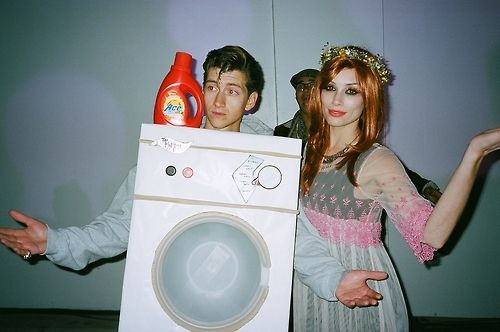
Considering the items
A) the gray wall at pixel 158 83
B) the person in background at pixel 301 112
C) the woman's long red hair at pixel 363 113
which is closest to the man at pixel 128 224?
the woman's long red hair at pixel 363 113

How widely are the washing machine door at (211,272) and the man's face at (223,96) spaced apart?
410 mm

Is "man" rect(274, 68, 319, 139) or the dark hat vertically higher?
the dark hat

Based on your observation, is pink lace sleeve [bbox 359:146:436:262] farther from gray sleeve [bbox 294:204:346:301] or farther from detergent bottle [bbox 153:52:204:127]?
detergent bottle [bbox 153:52:204:127]

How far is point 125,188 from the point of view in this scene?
3.63 feet

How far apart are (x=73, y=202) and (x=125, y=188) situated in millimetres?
1274

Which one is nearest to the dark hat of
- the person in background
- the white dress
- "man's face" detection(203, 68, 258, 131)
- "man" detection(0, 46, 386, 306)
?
the person in background

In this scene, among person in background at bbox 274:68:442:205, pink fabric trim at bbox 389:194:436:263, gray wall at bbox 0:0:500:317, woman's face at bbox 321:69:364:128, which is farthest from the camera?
gray wall at bbox 0:0:500:317

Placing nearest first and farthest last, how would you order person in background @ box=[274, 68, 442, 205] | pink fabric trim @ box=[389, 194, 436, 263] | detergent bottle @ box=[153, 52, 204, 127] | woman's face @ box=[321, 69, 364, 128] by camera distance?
1. pink fabric trim @ box=[389, 194, 436, 263]
2. detergent bottle @ box=[153, 52, 204, 127]
3. woman's face @ box=[321, 69, 364, 128]
4. person in background @ box=[274, 68, 442, 205]

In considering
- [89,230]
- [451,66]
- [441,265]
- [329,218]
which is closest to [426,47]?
[451,66]

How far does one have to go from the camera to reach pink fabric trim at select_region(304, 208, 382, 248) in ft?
3.53

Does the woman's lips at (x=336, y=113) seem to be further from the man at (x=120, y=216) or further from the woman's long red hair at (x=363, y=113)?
the man at (x=120, y=216)

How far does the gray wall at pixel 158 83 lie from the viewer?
6.95 feet

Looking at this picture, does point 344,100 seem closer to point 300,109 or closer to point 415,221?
point 415,221

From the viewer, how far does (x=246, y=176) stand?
3.12ft
